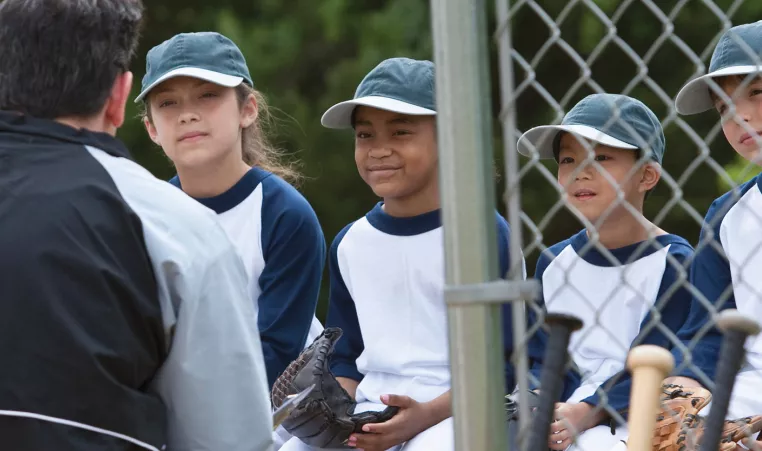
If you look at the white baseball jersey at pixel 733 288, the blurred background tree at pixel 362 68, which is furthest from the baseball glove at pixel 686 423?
the blurred background tree at pixel 362 68

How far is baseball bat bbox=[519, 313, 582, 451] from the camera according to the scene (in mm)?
1277

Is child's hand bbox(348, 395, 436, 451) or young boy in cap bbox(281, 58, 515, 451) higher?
young boy in cap bbox(281, 58, 515, 451)

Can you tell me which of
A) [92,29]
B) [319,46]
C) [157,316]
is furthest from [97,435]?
[319,46]

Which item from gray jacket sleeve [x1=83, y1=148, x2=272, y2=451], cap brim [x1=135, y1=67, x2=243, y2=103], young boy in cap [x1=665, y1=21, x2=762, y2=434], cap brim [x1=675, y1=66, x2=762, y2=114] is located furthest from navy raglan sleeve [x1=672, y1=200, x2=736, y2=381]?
cap brim [x1=135, y1=67, x2=243, y2=103]

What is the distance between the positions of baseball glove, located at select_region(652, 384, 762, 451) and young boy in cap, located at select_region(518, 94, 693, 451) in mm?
245

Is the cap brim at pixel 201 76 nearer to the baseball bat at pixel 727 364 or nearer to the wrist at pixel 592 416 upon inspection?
the wrist at pixel 592 416

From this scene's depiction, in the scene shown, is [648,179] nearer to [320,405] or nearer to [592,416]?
[592,416]

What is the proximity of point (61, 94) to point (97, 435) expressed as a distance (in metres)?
0.50

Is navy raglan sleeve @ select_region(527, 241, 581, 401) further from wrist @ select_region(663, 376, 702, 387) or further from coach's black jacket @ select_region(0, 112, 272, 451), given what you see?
coach's black jacket @ select_region(0, 112, 272, 451)

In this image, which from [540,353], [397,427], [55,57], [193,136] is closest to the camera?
[55,57]

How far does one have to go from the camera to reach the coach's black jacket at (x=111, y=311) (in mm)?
1577

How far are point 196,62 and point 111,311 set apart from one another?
1555 millimetres

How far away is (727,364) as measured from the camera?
1.25m

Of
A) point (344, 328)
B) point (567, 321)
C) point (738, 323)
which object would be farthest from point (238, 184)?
point (738, 323)
